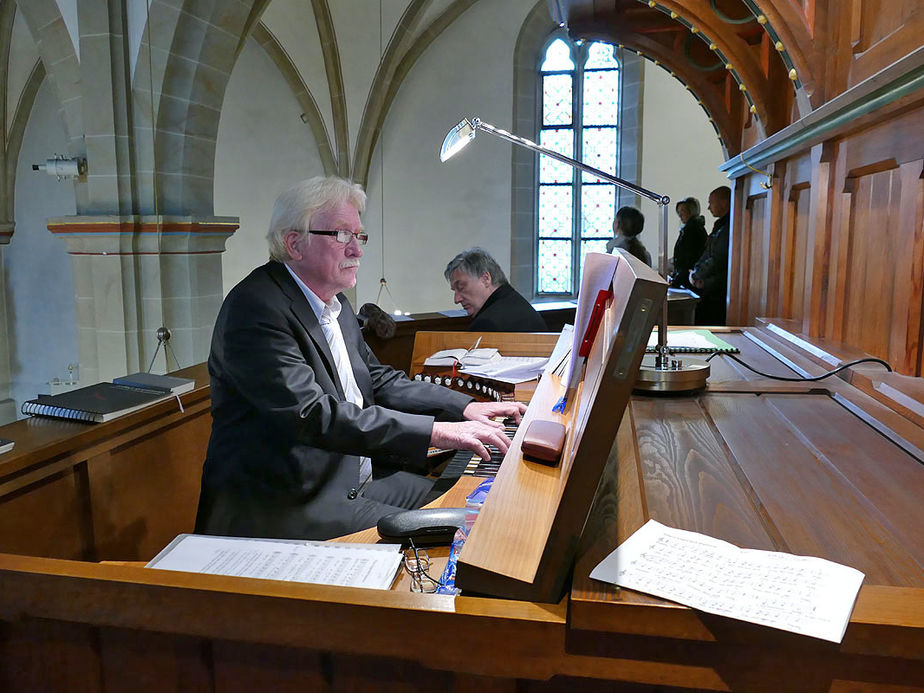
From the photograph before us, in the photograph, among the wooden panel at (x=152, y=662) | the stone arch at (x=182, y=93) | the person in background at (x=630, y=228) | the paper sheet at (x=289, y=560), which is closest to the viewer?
the wooden panel at (x=152, y=662)

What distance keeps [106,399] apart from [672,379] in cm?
179

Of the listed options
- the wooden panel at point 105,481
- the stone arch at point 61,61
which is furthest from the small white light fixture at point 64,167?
the wooden panel at point 105,481

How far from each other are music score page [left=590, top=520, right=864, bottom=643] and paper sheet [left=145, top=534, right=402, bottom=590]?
1.63 feet

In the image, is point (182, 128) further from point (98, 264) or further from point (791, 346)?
point (791, 346)

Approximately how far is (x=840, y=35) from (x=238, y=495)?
233 centimetres

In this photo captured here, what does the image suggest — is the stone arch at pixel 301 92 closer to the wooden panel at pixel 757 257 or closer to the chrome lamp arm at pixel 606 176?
the chrome lamp arm at pixel 606 176

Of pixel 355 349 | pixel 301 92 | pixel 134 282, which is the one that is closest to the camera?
pixel 355 349

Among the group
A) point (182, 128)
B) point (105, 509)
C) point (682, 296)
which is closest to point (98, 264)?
point (182, 128)

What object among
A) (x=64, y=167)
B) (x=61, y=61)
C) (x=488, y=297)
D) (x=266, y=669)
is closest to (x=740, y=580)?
(x=266, y=669)

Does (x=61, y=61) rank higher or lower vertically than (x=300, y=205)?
higher

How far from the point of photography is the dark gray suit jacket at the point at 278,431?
6.84 feet

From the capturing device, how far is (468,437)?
2.06m

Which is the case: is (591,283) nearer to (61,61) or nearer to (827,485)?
(827,485)

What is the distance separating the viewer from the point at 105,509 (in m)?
2.32
